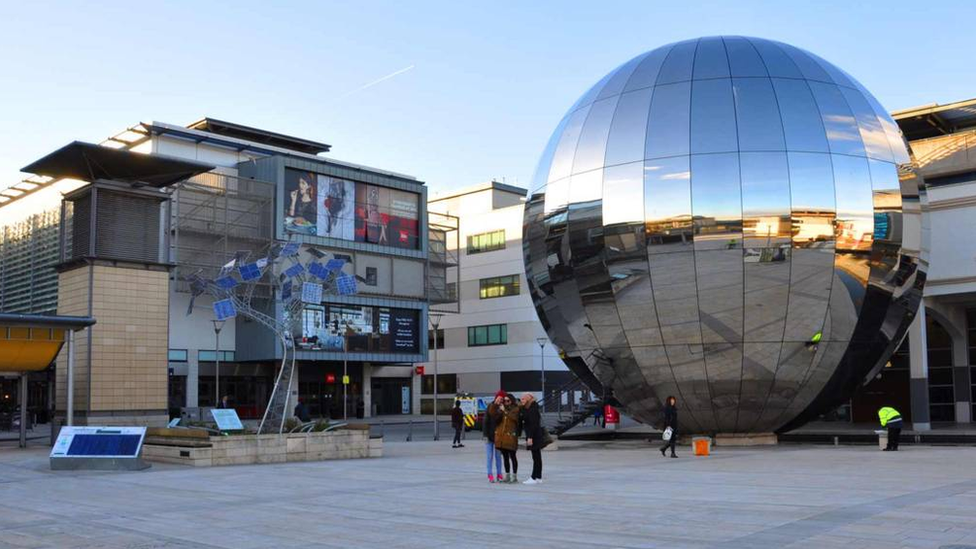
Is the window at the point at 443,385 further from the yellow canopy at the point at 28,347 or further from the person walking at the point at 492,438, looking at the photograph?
the person walking at the point at 492,438

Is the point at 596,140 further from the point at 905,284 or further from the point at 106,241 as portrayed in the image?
the point at 106,241

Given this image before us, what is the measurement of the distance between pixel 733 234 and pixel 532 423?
6.56 meters

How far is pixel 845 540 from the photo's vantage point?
9.52 m

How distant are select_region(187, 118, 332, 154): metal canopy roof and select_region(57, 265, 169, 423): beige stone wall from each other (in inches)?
1556

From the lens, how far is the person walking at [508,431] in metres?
16.7

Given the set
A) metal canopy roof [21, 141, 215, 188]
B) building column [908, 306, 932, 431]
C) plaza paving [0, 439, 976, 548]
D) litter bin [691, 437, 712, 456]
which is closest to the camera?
plaza paving [0, 439, 976, 548]

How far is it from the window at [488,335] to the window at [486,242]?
6413 mm

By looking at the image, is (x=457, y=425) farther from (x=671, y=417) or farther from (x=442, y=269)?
(x=442, y=269)

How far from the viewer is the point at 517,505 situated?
13.1 m

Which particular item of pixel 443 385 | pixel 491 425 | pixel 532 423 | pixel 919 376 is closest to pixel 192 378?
pixel 443 385

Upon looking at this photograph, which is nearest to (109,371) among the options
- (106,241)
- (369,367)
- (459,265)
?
(106,241)

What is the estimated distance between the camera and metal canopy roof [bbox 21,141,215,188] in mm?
31172

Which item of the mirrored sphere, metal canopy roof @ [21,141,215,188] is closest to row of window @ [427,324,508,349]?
metal canopy roof @ [21,141,215,188]

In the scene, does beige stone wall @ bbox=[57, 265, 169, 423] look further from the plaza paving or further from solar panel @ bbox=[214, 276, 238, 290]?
the plaza paving
